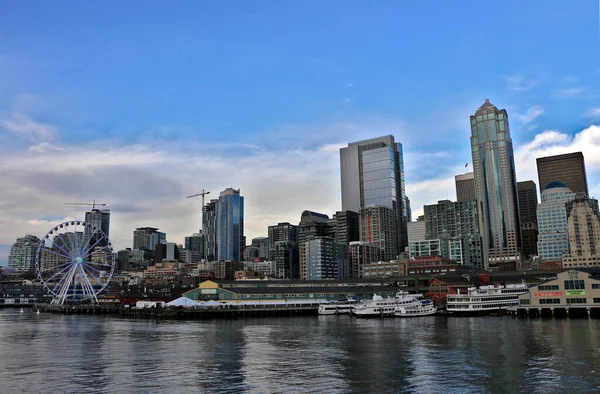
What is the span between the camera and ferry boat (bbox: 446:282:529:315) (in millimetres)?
135750

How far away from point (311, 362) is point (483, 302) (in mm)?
90990

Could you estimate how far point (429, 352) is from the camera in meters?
65.1

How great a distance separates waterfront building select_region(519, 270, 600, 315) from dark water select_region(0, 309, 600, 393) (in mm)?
29659

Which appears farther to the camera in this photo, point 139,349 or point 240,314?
point 240,314

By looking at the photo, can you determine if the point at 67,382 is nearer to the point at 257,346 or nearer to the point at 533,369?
the point at 257,346

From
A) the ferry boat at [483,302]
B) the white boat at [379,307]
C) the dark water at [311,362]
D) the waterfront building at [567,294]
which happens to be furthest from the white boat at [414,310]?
the dark water at [311,362]

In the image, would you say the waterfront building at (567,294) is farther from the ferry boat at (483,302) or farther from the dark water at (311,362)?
the dark water at (311,362)

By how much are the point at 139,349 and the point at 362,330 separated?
4122cm

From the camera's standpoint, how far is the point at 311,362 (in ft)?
192

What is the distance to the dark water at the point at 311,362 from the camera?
46219mm

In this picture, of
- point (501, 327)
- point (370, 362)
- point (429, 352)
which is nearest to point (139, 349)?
point (370, 362)

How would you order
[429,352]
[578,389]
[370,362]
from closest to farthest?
1. [578,389]
2. [370,362]
3. [429,352]

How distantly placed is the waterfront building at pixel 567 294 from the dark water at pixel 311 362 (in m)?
29.7

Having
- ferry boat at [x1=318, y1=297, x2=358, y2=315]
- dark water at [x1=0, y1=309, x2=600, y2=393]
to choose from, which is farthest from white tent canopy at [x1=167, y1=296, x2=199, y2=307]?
dark water at [x1=0, y1=309, x2=600, y2=393]
